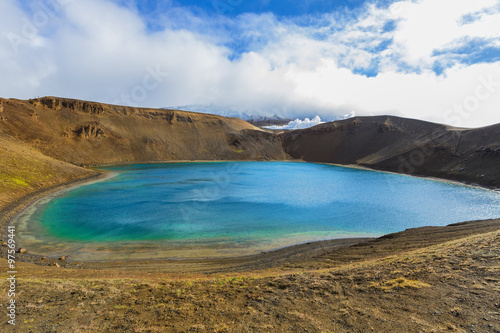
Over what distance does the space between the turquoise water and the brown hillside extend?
51.2 ft

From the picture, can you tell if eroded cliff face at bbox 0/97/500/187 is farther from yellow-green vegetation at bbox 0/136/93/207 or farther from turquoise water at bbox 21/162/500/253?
yellow-green vegetation at bbox 0/136/93/207

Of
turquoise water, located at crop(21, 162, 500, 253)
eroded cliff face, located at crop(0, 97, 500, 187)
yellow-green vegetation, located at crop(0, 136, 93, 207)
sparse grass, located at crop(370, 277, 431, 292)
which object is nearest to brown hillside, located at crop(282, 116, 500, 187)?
eroded cliff face, located at crop(0, 97, 500, 187)

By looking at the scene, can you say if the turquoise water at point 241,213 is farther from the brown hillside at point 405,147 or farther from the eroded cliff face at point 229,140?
the eroded cliff face at point 229,140

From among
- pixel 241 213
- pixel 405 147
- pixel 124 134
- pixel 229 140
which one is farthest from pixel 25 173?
pixel 405 147

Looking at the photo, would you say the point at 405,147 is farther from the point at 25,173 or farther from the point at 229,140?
the point at 25,173

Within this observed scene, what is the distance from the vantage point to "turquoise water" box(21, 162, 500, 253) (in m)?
18.0

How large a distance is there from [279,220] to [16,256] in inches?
705

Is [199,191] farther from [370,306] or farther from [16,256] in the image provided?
[370,306]

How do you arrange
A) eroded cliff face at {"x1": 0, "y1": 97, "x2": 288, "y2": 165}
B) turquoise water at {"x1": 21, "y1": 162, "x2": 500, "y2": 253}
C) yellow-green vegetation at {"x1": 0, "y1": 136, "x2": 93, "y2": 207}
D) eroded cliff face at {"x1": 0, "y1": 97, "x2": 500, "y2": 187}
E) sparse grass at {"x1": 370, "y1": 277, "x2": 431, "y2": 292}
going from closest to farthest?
sparse grass at {"x1": 370, "y1": 277, "x2": 431, "y2": 292} → turquoise water at {"x1": 21, "y1": 162, "x2": 500, "y2": 253} → yellow-green vegetation at {"x1": 0, "y1": 136, "x2": 93, "y2": 207} → eroded cliff face at {"x1": 0, "y1": 97, "x2": 500, "y2": 187} → eroded cliff face at {"x1": 0, "y1": 97, "x2": 288, "y2": 165}

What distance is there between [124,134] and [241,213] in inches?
2835

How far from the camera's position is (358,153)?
291ft

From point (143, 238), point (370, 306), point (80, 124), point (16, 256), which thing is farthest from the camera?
point (80, 124)

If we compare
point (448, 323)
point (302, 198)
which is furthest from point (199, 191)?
point (448, 323)

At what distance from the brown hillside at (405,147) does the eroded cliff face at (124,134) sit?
52.9ft
